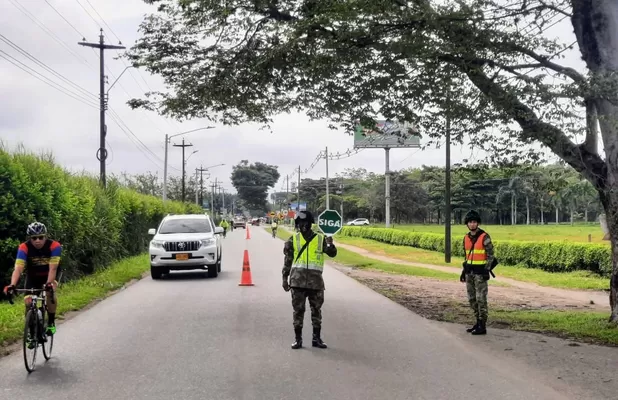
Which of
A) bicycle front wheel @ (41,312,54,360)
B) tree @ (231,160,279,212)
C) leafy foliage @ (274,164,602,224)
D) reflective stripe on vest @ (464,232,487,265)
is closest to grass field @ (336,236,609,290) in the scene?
reflective stripe on vest @ (464,232,487,265)

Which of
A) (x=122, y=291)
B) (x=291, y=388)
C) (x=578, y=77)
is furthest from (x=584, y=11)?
(x=122, y=291)

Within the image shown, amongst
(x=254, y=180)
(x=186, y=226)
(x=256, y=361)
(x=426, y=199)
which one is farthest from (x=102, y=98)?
(x=254, y=180)

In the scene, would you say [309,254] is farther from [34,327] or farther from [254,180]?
[254,180]

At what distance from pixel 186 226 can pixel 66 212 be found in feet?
13.1

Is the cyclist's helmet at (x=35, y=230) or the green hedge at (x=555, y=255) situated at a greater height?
the cyclist's helmet at (x=35, y=230)

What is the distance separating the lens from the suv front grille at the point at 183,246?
18.9m

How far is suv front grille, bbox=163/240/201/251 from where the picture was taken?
1885cm

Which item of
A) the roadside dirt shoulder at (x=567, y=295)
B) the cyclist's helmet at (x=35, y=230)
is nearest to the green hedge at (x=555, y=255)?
the roadside dirt shoulder at (x=567, y=295)

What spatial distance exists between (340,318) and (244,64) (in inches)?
189

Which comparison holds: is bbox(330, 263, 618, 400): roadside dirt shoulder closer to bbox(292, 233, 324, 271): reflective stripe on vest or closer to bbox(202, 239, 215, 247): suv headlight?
bbox(292, 233, 324, 271): reflective stripe on vest

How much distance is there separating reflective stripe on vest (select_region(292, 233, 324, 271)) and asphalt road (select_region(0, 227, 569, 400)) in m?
1.07

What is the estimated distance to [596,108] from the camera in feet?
33.2

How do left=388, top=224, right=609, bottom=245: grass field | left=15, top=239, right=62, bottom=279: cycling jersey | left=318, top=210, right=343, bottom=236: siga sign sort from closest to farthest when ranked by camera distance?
left=15, top=239, right=62, bottom=279: cycling jersey < left=318, top=210, right=343, bottom=236: siga sign < left=388, top=224, right=609, bottom=245: grass field

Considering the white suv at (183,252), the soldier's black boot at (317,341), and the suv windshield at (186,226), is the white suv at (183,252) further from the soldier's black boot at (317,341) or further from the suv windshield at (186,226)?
the soldier's black boot at (317,341)
